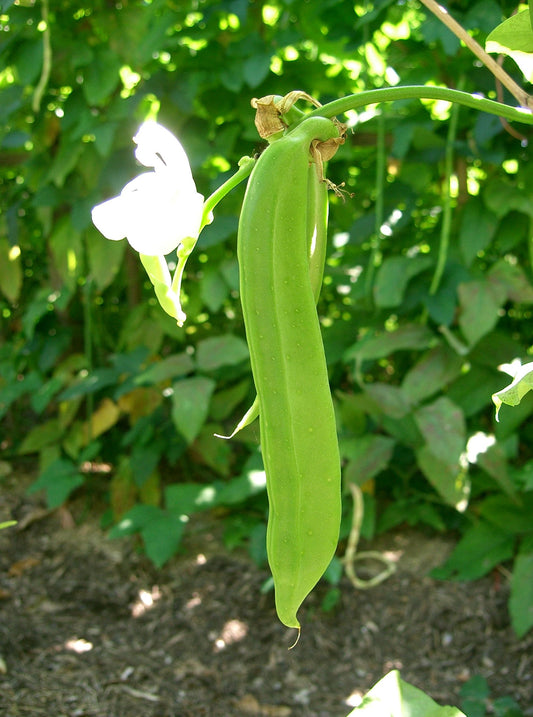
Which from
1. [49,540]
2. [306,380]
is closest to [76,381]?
[49,540]

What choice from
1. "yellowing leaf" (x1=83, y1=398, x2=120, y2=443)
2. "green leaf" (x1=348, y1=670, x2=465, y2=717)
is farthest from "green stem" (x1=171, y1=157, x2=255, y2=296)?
"yellowing leaf" (x1=83, y1=398, x2=120, y2=443)

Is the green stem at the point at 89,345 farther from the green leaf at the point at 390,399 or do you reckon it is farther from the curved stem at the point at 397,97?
the curved stem at the point at 397,97

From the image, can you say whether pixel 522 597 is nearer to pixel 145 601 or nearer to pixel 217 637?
pixel 217 637

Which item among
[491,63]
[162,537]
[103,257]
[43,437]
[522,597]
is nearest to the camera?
[491,63]

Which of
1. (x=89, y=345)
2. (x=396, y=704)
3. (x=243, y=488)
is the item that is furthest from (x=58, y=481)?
(x=396, y=704)

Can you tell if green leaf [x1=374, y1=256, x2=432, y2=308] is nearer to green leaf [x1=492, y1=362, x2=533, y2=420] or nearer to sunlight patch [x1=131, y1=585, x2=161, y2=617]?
sunlight patch [x1=131, y1=585, x2=161, y2=617]

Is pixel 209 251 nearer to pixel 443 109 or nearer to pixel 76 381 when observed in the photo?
pixel 76 381
